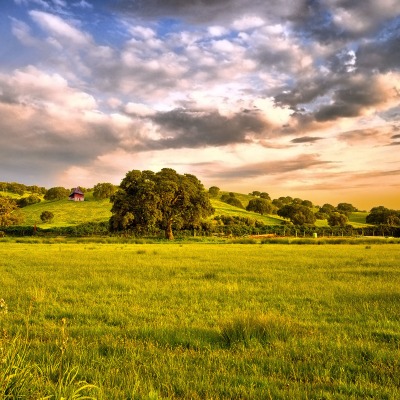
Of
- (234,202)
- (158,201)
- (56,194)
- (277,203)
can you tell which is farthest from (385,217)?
(56,194)

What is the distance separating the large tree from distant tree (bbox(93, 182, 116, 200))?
7147cm

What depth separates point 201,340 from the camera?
789 cm

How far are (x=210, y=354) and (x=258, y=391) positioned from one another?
1.67 metres

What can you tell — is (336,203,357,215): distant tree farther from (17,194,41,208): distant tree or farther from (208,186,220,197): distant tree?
(17,194,41,208): distant tree

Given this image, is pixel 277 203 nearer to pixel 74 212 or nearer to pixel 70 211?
pixel 74 212

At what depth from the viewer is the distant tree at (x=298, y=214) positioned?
399 ft

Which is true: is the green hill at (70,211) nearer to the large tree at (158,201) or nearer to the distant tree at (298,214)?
the large tree at (158,201)

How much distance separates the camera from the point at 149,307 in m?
11.5

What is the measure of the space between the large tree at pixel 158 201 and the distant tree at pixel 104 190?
7147 cm

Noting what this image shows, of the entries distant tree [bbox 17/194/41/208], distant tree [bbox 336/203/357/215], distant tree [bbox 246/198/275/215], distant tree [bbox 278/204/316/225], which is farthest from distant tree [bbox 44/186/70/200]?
distant tree [bbox 336/203/357/215]

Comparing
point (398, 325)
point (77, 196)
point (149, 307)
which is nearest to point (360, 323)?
point (398, 325)

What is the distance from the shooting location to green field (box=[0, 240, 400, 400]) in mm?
5430

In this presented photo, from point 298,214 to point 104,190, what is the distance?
6655 cm

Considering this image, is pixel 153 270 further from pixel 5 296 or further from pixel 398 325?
pixel 398 325
